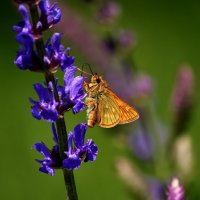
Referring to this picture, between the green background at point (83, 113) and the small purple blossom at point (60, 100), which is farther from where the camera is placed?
the green background at point (83, 113)

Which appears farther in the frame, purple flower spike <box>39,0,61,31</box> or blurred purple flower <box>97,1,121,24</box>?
blurred purple flower <box>97,1,121,24</box>

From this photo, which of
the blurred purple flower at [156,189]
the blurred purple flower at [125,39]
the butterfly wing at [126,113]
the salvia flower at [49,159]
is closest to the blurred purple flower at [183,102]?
the blurred purple flower at [156,189]

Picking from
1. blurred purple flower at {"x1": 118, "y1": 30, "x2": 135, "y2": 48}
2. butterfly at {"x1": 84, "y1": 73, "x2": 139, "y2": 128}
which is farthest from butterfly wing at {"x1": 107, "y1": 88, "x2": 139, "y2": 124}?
blurred purple flower at {"x1": 118, "y1": 30, "x2": 135, "y2": 48}

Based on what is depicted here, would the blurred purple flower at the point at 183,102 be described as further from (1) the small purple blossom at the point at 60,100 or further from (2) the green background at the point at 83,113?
(1) the small purple blossom at the point at 60,100

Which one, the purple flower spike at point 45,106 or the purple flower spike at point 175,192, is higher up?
the purple flower spike at point 45,106

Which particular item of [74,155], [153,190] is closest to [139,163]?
[153,190]

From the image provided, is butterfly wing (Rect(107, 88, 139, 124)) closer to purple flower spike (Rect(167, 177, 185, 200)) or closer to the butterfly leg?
the butterfly leg

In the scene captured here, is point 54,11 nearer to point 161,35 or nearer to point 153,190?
point 153,190
